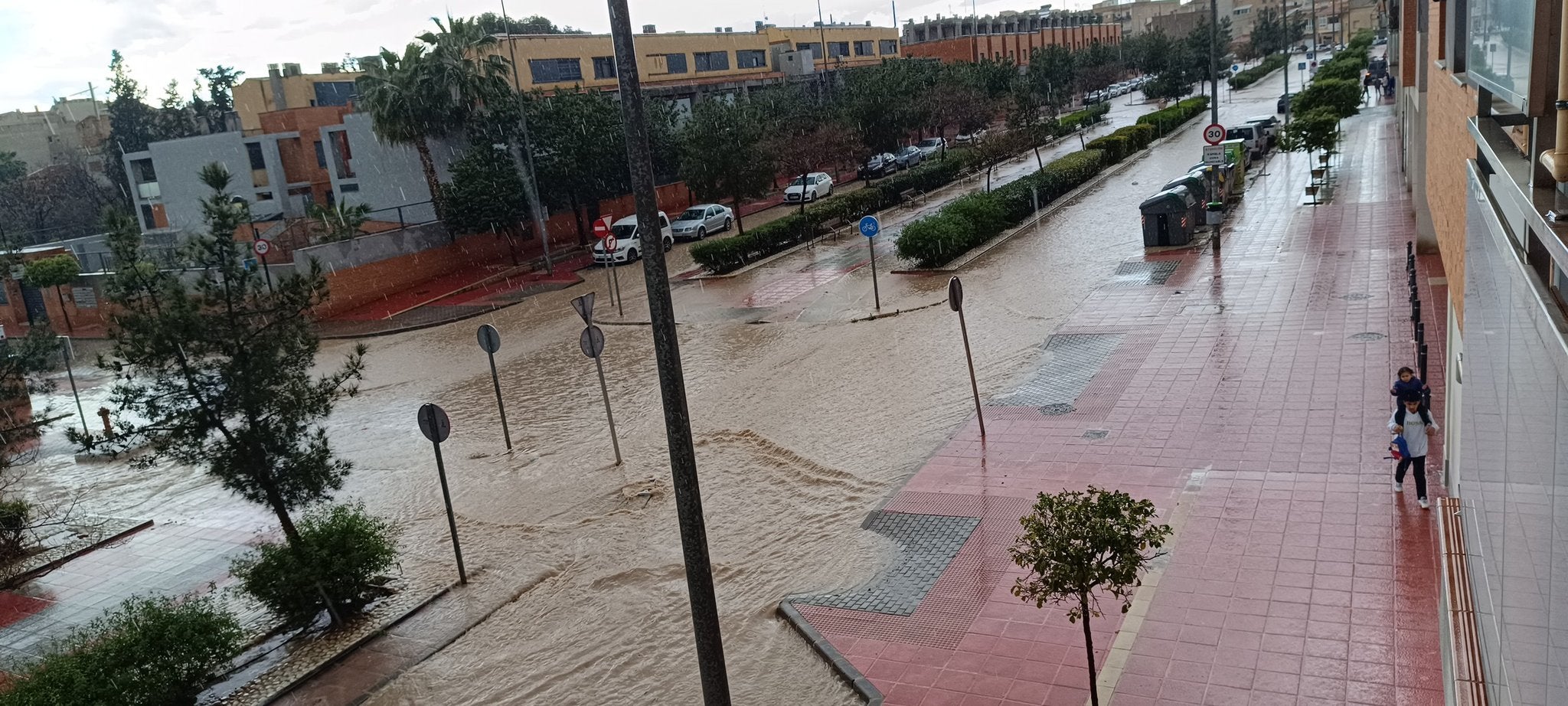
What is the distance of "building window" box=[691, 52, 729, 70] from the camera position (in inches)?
2219

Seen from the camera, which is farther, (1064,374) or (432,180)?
(432,180)

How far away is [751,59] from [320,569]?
54714 mm

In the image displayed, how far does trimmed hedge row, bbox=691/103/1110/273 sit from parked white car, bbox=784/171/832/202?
3.84m

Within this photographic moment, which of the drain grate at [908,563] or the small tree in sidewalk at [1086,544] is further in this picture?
the drain grate at [908,563]

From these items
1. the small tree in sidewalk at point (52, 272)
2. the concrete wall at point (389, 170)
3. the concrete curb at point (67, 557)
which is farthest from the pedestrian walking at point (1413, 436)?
the small tree in sidewalk at point (52, 272)

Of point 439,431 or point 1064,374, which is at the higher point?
point 439,431

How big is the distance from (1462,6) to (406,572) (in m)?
11.2

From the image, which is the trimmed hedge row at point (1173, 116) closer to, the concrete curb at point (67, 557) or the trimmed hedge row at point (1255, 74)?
the trimmed hedge row at point (1255, 74)

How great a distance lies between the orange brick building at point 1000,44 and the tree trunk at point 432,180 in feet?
151

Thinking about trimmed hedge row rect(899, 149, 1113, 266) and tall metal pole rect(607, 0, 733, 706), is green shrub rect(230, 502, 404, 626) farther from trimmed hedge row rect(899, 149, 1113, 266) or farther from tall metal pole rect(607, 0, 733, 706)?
trimmed hedge row rect(899, 149, 1113, 266)

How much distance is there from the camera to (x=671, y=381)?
629 centimetres

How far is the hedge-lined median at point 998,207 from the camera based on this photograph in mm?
24203

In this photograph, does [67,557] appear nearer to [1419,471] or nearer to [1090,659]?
[1090,659]

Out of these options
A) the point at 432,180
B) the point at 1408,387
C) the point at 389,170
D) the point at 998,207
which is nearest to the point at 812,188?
the point at 432,180
